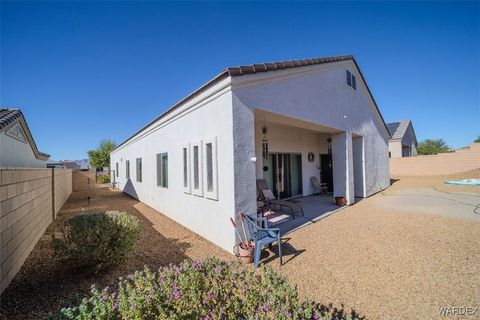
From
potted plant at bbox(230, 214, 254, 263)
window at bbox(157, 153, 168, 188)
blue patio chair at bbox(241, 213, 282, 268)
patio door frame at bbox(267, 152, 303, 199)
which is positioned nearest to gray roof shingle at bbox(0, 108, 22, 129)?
window at bbox(157, 153, 168, 188)

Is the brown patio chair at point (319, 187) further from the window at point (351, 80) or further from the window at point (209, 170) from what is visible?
the window at point (209, 170)

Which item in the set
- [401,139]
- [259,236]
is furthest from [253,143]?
[401,139]

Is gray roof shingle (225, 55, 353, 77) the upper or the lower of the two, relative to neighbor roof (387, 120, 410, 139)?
lower

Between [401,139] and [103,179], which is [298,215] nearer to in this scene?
[103,179]

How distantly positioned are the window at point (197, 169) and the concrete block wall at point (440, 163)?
25404mm

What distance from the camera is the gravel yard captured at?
318 cm

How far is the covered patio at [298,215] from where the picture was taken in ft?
22.6

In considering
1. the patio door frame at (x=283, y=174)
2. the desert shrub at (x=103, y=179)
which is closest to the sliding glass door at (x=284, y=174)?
the patio door frame at (x=283, y=174)

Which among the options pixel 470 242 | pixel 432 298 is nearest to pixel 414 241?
pixel 470 242

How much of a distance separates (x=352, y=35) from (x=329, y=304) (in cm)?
1182

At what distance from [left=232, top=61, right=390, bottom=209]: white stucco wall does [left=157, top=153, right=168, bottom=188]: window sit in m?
5.22

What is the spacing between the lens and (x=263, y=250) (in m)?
5.13

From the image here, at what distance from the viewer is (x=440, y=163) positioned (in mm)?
21297

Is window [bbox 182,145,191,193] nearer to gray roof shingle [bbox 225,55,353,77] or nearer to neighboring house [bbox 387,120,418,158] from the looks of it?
gray roof shingle [bbox 225,55,353,77]
